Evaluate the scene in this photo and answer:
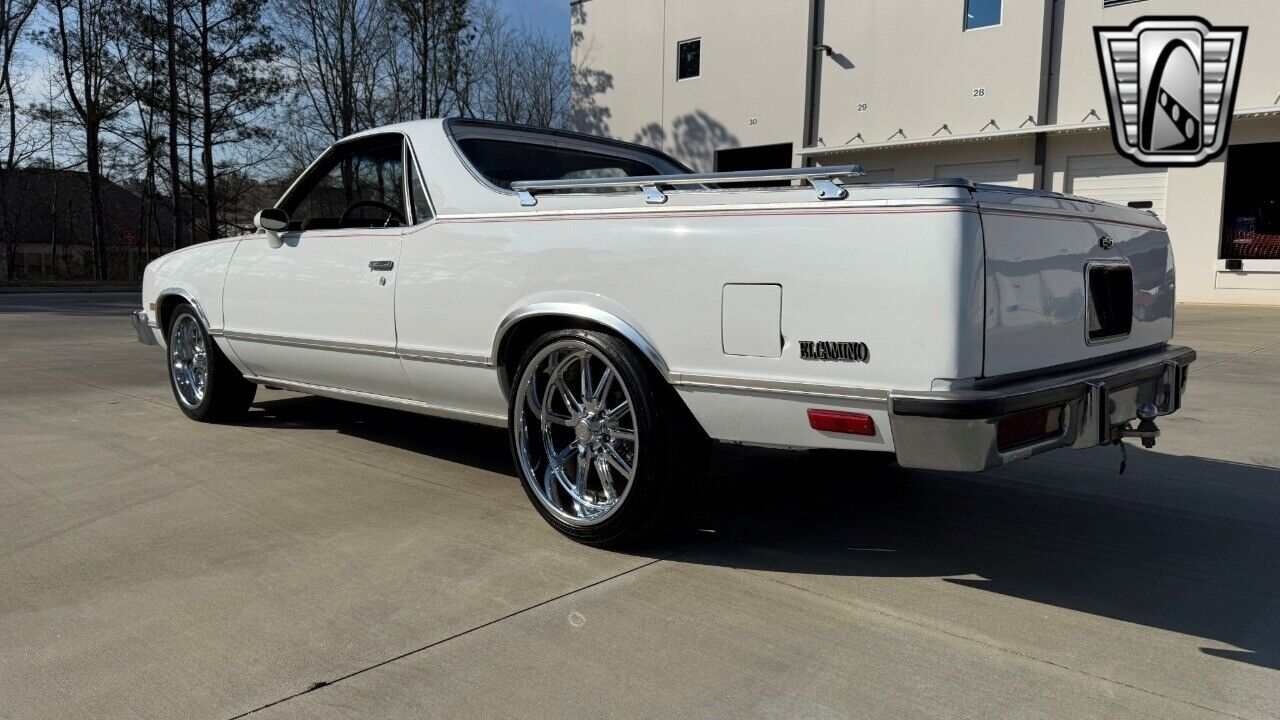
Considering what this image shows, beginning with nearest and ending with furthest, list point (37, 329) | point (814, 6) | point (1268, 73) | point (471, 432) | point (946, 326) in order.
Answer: point (946, 326)
point (471, 432)
point (37, 329)
point (1268, 73)
point (814, 6)

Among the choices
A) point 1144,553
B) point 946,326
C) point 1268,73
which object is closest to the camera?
point 946,326

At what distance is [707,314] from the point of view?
3102 mm

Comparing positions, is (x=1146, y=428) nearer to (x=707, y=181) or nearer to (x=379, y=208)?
(x=707, y=181)

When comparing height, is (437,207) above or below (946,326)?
above

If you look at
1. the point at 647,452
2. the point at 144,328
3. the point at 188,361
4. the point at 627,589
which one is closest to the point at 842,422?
the point at 647,452

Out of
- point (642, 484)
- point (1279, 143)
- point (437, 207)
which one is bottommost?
point (642, 484)

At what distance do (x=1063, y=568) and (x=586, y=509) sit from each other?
5.76 feet

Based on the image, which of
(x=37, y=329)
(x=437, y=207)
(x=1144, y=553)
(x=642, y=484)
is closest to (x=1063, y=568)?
(x=1144, y=553)

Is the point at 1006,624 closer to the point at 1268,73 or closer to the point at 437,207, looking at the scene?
the point at 437,207

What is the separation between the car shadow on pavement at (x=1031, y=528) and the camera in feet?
10.3

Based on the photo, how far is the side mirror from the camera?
4.85 metres

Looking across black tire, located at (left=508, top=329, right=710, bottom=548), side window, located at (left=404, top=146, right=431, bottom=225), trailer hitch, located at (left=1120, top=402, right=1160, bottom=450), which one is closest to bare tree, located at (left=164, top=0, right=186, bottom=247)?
side window, located at (left=404, top=146, right=431, bottom=225)

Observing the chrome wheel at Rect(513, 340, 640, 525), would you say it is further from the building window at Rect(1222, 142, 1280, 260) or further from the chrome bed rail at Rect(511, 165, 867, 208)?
the building window at Rect(1222, 142, 1280, 260)

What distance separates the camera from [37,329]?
1258 centimetres
